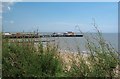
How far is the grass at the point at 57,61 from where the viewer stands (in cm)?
317

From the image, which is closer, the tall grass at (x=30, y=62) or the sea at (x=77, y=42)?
the sea at (x=77, y=42)

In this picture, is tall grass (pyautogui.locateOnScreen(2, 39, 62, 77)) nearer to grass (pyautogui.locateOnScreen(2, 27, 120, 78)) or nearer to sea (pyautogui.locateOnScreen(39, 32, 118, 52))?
grass (pyautogui.locateOnScreen(2, 27, 120, 78))

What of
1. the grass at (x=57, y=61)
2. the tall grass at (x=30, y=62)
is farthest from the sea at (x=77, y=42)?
the tall grass at (x=30, y=62)

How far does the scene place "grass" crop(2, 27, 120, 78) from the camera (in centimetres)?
317

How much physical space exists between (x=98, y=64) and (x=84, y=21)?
744 millimetres

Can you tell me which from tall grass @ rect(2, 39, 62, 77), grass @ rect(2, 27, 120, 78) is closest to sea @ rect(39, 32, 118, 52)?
grass @ rect(2, 27, 120, 78)

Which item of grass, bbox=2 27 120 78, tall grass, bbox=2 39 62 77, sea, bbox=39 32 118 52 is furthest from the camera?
tall grass, bbox=2 39 62 77

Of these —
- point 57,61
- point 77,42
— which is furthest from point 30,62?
point 77,42

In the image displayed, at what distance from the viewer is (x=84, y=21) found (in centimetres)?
374

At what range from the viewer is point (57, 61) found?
370cm

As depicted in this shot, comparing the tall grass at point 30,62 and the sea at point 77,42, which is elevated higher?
the sea at point 77,42

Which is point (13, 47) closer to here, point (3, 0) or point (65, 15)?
point (3, 0)

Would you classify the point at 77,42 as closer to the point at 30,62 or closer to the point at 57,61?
the point at 57,61

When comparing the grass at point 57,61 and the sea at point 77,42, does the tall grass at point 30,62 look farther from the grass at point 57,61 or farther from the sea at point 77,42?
the sea at point 77,42
